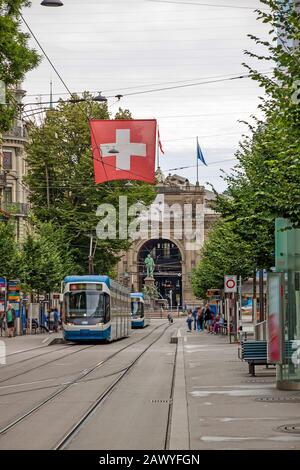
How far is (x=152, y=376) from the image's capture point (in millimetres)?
30828

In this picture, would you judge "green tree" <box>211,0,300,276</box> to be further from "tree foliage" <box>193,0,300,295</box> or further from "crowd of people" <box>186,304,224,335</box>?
"crowd of people" <box>186,304,224,335</box>

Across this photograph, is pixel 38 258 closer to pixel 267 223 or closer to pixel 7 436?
pixel 267 223

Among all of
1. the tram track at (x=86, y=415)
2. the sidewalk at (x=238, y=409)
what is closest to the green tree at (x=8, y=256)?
the sidewalk at (x=238, y=409)

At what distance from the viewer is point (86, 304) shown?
5378 centimetres

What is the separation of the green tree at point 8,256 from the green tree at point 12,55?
35750mm

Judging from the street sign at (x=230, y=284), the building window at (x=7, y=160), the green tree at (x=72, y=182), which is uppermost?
the building window at (x=7, y=160)

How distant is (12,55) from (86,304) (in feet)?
76.7

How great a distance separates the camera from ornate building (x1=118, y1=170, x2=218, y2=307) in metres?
173

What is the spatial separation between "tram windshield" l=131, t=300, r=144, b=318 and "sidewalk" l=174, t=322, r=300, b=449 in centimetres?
6066

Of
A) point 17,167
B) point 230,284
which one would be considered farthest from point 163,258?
point 230,284

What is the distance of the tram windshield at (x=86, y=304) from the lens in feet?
176

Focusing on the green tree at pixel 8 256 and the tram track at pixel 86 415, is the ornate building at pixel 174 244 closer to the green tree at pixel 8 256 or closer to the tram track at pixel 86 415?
the green tree at pixel 8 256

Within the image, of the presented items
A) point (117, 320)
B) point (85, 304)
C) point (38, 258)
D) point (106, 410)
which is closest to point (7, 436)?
point (106, 410)

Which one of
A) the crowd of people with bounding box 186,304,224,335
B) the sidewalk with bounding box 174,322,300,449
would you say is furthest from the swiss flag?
the crowd of people with bounding box 186,304,224,335
